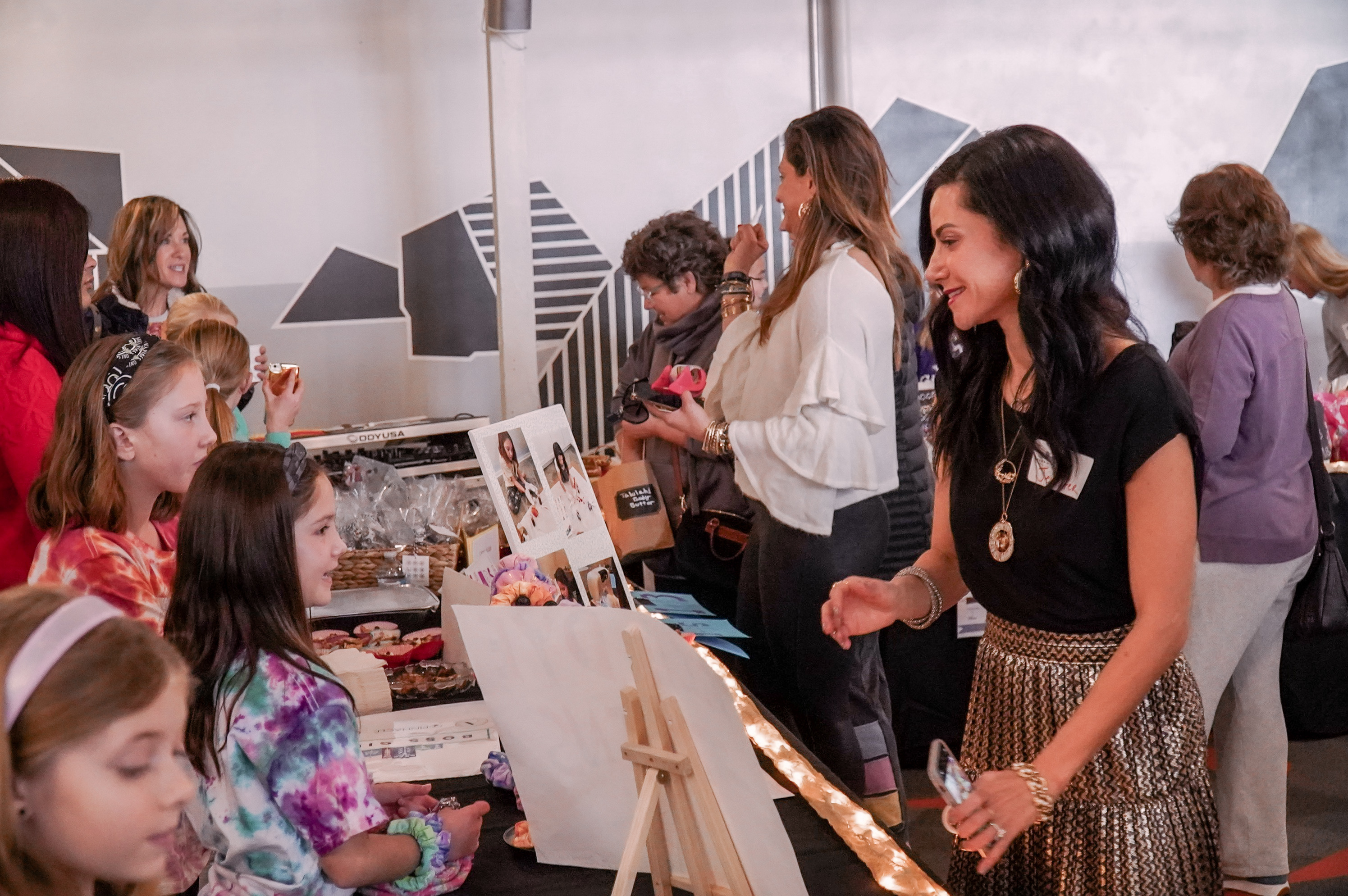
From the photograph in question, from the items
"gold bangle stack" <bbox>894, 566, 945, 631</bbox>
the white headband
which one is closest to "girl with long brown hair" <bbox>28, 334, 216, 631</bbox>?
the white headband

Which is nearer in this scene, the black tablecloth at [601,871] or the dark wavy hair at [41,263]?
the black tablecloth at [601,871]

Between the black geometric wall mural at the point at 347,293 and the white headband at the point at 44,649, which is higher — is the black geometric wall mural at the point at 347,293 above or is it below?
above

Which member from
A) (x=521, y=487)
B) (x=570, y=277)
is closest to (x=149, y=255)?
(x=570, y=277)

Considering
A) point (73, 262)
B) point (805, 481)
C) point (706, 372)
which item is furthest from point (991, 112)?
point (73, 262)

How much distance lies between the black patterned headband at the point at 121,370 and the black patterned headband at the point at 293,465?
536 millimetres

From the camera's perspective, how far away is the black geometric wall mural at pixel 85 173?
4348 mm

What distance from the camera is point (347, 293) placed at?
4695 millimetres

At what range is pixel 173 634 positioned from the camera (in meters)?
1.35

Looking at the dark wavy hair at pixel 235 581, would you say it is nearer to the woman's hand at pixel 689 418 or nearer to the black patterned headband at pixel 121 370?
the black patterned headband at pixel 121 370

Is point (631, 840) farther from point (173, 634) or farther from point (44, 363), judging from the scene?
point (44, 363)

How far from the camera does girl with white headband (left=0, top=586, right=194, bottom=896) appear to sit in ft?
2.81

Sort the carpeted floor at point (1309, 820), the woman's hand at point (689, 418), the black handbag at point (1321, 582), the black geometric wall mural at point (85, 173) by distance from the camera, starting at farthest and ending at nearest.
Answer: the black geometric wall mural at point (85, 173), the carpeted floor at point (1309, 820), the black handbag at point (1321, 582), the woman's hand at point (689, 418)

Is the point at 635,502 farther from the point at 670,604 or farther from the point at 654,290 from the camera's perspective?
the point at 654,290

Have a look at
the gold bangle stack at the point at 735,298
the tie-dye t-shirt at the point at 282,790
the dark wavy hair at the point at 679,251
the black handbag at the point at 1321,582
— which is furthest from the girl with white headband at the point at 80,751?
the dark wavy hair at the point at 679,251
